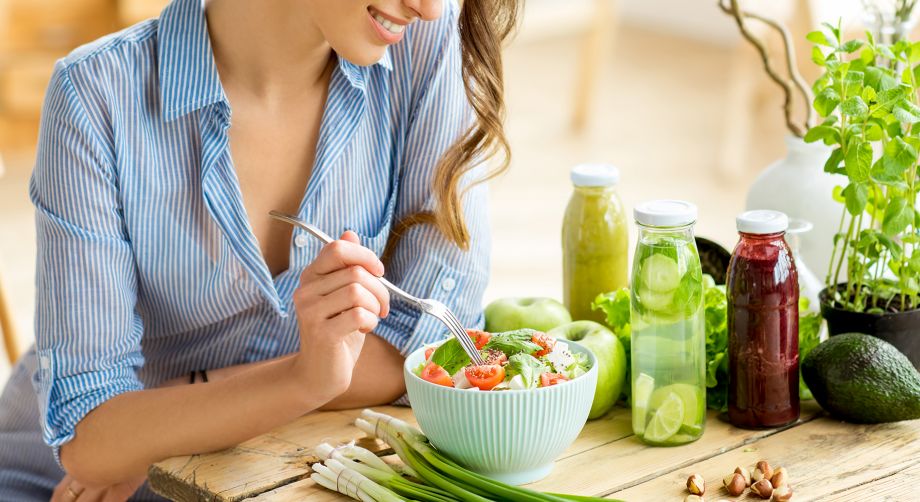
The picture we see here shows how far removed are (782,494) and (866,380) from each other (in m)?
0.21

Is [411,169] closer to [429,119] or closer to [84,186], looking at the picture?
[429,119]

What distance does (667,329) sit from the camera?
127 cm

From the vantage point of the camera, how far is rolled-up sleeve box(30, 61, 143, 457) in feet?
4.48

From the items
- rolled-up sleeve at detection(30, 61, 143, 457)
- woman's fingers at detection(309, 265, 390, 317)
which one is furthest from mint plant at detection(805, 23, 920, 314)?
rolled-up sleeve at detection(30, 61, 143, 457)

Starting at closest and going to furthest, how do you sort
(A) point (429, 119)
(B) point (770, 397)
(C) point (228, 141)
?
(B) point (770, 397) → (C) point (228, 141) → (A) point (429, 119)

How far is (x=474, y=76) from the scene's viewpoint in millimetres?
1469

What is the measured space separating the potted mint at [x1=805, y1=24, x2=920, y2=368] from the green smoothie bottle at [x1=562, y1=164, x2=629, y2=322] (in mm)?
272

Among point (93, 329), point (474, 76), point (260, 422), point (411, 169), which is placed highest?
point (474, 76)

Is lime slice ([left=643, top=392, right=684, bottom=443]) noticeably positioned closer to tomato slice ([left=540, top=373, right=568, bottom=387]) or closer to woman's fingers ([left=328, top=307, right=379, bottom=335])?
tomato slice ([left=540, top=373, right=568, bottom=387])

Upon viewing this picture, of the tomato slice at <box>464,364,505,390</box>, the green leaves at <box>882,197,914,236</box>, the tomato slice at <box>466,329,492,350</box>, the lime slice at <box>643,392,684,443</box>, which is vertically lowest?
the lime slice at <box>643,392,684,443</box>

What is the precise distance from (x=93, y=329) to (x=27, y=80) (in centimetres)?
324

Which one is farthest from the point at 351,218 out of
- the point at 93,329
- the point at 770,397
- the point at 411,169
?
the point at 770,397

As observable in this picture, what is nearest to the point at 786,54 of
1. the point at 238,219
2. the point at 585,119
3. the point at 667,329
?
the point at 667,329

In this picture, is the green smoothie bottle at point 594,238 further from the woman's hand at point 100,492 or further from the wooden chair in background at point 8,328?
the wooden chair in background at point 8,328
